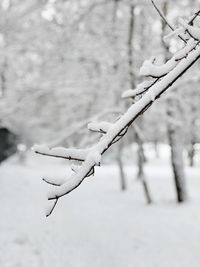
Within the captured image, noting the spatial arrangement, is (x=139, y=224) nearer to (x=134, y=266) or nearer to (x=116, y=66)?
(x=134, y=266)

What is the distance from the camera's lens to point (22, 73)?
20.0 m

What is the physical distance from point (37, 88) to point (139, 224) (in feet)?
15.3

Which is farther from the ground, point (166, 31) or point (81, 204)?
point (166, 31)

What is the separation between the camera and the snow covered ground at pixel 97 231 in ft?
22.6

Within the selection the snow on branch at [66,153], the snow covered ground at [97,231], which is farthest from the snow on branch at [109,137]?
the snow covered ground at [97,231]

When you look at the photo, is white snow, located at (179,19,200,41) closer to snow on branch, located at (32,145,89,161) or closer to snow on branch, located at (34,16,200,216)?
snow on branch, located at (34,16,200,216)

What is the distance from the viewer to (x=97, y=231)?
8859mm

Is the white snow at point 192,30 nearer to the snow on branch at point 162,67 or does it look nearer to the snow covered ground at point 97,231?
the snow on branch at point 162,67

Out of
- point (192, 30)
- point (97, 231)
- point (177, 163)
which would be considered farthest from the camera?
point (177, 163)

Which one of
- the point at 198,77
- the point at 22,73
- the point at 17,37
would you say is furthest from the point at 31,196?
the point at 22,73

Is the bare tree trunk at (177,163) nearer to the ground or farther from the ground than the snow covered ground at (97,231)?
farther from the ground

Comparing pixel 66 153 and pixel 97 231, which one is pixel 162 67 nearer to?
pixel 66 153

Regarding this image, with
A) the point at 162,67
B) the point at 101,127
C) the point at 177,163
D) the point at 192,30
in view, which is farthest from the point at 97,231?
the point at 192,30

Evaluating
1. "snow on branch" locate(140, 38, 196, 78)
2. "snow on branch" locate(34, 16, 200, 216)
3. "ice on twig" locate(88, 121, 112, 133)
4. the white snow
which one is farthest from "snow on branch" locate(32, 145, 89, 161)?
the white snow
